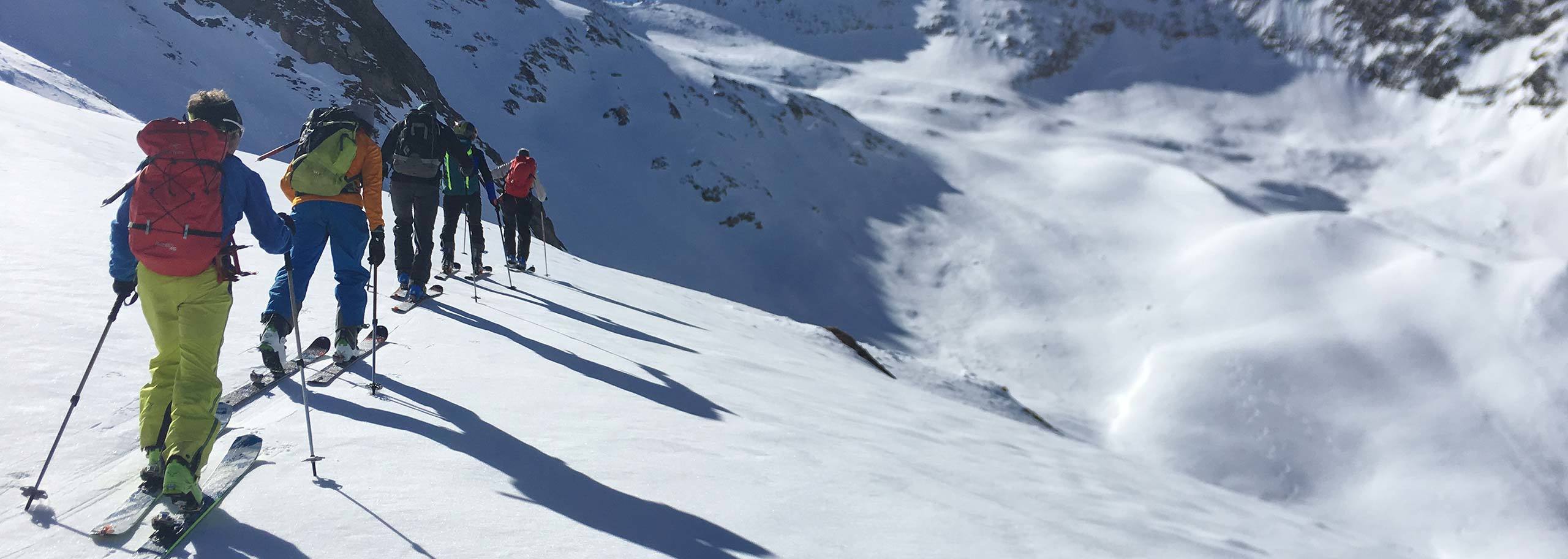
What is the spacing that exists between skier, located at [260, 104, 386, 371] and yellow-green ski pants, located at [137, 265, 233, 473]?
6.90 feet

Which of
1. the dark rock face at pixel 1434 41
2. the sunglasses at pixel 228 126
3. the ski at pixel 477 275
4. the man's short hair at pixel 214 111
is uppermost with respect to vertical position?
the dark rock face at pixel 1434 41

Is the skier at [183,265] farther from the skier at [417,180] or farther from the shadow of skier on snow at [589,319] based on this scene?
the shadow of skier on snow at [589,319]

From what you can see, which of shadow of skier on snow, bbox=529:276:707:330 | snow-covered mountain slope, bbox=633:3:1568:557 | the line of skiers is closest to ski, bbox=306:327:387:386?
the line of skiers

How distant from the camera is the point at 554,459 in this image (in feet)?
16.7

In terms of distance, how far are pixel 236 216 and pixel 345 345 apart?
113 inches

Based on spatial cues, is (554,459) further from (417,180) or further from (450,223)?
(450,223)

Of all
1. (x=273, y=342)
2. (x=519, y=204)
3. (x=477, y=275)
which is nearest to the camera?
(x=273, y=342)

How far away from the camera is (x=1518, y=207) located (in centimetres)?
8525

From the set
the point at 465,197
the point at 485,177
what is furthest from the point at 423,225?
the point at 485,177

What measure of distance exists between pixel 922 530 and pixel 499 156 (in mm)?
35525

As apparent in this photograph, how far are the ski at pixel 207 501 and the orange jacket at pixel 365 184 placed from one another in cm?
259

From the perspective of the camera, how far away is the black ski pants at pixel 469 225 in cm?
1127

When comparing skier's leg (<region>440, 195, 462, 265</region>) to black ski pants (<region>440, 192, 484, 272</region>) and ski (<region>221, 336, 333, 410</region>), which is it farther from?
ski (<region>221, 336, 333, 410</region>)

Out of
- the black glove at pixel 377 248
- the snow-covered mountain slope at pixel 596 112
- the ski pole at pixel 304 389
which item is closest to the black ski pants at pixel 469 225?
the black glove at pixel 377 248
